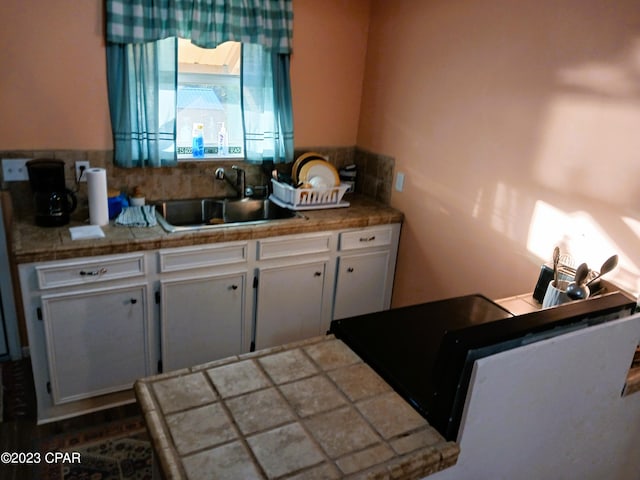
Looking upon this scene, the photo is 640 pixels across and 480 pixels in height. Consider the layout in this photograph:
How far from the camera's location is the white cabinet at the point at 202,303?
97.0 inches

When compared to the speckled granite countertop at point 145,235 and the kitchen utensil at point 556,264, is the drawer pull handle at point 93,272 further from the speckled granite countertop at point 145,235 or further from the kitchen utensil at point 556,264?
the kitchen utensil at point 556,264

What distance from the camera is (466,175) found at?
260cm

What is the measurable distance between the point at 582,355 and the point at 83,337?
6.78 feet

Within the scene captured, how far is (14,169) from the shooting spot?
248 cm

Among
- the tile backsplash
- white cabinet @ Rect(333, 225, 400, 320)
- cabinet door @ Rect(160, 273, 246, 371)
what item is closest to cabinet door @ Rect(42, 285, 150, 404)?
cabinet door @ Rect(160, 273, 246, 371)

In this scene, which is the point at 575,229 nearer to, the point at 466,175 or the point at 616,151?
the point at 616,151

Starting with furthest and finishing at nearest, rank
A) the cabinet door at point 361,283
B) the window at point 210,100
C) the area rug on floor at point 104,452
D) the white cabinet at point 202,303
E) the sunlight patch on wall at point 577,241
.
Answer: the cabinet door at point 361,283, the window at point 210,100, the white cabinet at point 202,303, the area rug on floor at point 104,452, the sunlight patch on wall at point 577,241

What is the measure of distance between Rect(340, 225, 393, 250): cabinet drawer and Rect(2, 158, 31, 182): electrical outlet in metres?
1.68

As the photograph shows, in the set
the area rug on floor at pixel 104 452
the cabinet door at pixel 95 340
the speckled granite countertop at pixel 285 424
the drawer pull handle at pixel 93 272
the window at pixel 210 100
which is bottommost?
the area rug on floor at pixel 104 452

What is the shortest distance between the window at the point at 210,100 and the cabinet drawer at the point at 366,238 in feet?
2.77

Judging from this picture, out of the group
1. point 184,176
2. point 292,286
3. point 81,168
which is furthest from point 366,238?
point 81,168

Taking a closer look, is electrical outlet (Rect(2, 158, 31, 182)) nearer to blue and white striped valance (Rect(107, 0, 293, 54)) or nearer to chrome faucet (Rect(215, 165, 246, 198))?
blue and white striped valance (Rect(107, 0, 293, 54))

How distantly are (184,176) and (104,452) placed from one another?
1499 mm

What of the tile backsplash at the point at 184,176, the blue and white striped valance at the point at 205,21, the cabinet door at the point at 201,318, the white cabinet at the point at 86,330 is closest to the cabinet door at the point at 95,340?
the white cabinet at the point at 86,330
